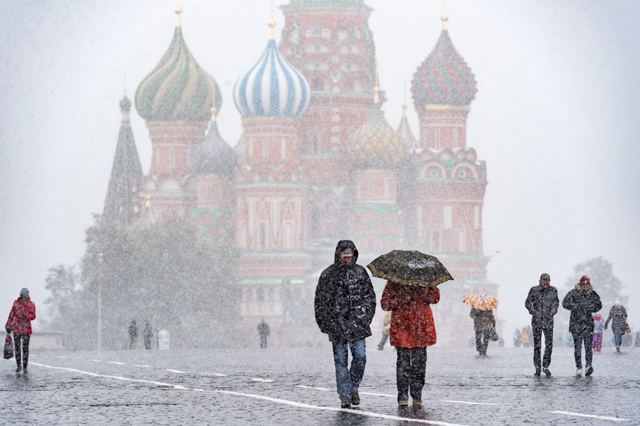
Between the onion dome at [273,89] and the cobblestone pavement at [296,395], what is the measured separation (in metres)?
54.1

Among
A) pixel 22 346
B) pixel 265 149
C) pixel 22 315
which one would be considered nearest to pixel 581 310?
pixel 22 315

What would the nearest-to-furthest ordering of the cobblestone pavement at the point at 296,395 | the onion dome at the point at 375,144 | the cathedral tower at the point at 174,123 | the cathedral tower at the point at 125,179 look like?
the cobblestone pavement at the point at 296,395, the onion dome at the point at 375,144, the cathedral tower at the point at 174,123, the cathedral tower at the point at 125,179

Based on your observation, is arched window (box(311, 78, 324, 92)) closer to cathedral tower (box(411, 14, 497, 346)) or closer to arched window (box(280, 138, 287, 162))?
cathedral tower (box(411, 14, 497, 346))

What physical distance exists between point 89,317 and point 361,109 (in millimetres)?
22421

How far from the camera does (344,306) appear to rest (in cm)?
1273

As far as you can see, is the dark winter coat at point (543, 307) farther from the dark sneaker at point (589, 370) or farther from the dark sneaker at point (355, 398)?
the dark sneaker at point (355, 398)

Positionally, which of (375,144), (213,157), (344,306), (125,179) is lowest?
(344,306)

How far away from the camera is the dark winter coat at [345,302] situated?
41.7 ft

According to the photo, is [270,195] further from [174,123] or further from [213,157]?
[174,123]

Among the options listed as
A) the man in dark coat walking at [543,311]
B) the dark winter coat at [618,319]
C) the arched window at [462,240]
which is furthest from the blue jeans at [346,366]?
the arched window at [462,240]

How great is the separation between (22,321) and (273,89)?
186 ft

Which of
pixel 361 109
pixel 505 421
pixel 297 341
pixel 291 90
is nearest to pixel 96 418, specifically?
pixel 505 421

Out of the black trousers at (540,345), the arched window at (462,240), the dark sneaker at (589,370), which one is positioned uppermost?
the arched window at (462,240)

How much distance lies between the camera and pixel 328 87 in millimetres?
79312
